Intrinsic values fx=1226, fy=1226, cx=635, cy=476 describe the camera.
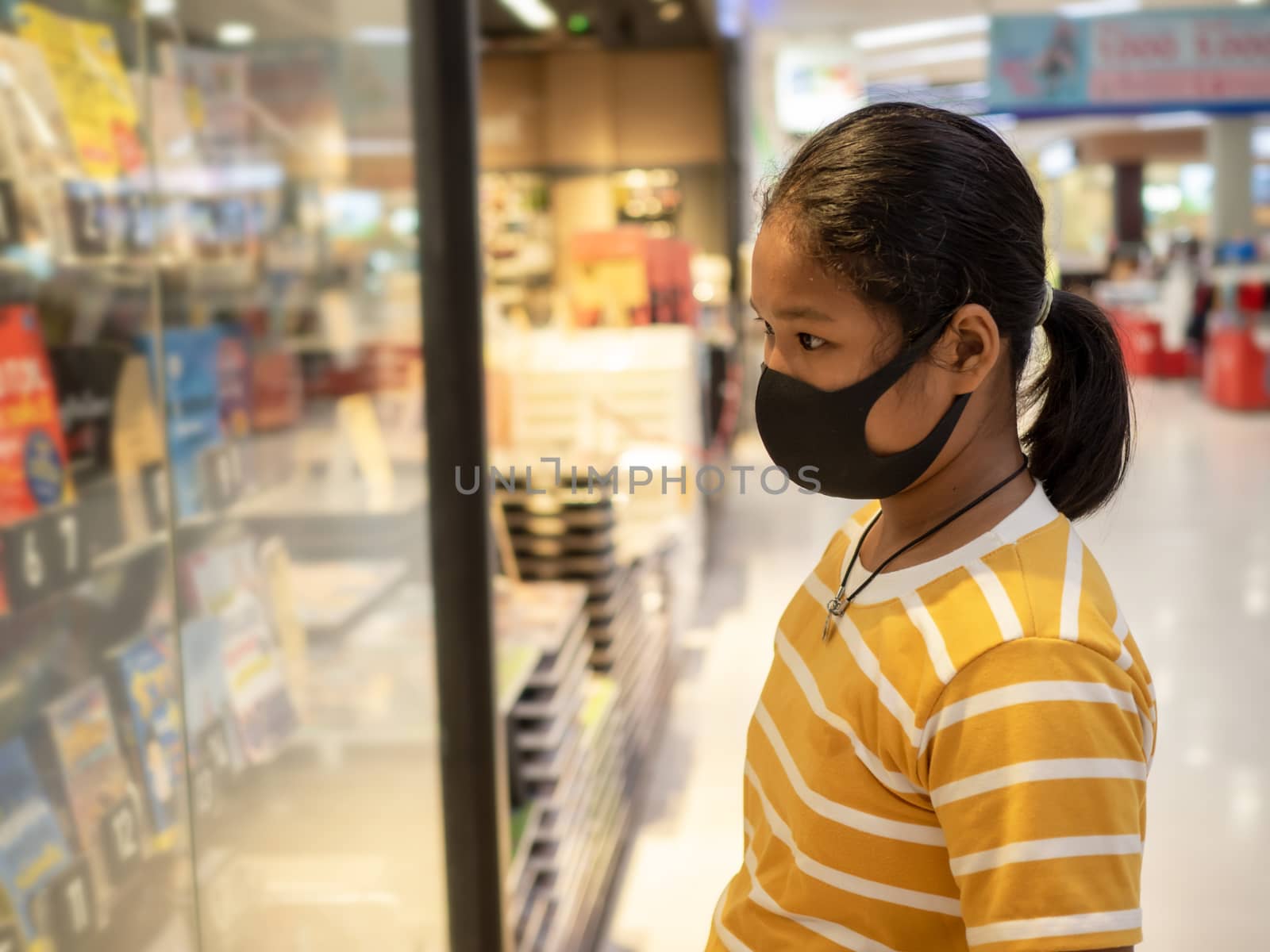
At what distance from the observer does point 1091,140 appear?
1125 inches

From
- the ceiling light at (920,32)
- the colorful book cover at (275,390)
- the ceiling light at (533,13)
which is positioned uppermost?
the ceiling light at (920,32)

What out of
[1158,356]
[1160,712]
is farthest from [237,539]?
[1158,356]

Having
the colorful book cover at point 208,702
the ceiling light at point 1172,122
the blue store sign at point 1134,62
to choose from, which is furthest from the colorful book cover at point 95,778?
the ceiling light at point 1172,122

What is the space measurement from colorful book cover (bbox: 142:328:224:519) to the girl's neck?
0.95 meters

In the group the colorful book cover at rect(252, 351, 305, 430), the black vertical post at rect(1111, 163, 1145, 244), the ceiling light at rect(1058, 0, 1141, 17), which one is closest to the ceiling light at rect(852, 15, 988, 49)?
the ceiling light at rect(1058, 0, 1141, 17)

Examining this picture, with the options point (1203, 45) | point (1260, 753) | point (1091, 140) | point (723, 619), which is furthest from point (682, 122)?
point (1091, 140)

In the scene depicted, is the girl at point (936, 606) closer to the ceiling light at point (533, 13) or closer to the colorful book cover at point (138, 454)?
the colorful book cover at point (138, 454)

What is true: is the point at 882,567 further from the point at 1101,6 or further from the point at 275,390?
the point at 1101,6

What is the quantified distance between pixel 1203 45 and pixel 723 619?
30.0ft

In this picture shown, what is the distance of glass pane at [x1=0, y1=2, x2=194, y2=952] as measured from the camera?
46.3 inches

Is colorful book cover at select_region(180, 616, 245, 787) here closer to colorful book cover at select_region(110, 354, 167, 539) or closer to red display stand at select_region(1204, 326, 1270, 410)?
colorful book cover at select_region(110, 354, 167, 539)

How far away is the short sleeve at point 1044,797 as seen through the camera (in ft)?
2.43

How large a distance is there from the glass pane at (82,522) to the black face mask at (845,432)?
0.74 m

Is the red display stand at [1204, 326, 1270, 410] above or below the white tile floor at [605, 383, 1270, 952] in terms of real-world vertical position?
above
